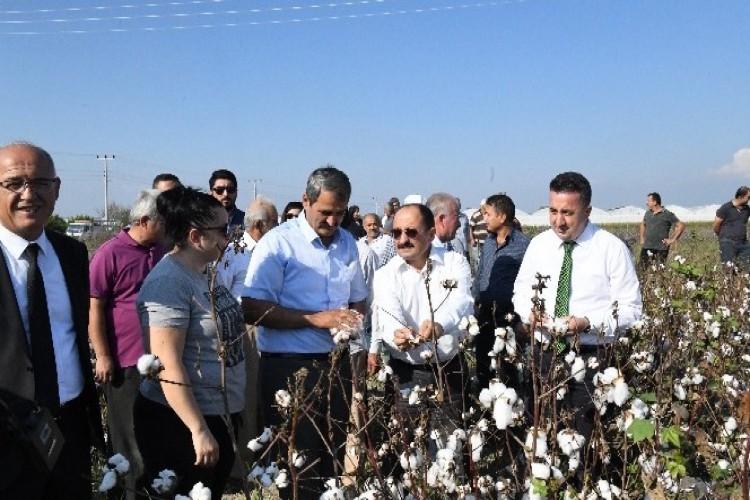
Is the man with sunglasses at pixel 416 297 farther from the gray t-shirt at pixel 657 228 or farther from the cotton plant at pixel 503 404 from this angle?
the gray t-shirt at pixel 657 228

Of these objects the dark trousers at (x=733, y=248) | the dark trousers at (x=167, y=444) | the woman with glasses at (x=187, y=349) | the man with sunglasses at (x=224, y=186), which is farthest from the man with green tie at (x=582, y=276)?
the dark trousers at (x=733, y=248)

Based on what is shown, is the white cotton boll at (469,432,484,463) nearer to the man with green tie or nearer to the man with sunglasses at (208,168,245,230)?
the man with green tie

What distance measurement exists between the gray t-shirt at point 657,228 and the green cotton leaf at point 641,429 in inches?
403

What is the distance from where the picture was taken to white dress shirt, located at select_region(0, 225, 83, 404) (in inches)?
89.2

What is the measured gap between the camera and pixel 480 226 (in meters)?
8.19

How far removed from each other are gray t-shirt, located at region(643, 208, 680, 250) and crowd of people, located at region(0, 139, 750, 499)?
7.40 meters

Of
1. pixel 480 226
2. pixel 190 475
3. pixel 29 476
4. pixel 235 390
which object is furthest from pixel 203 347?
pixel 480 226

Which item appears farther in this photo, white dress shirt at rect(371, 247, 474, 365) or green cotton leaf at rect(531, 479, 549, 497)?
white dress shirt at rect(371, 247, 474, 365)

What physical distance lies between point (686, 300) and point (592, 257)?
111 inches

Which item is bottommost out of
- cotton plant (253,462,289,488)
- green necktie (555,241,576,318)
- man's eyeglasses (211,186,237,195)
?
cotton plant (253,462,289,488)

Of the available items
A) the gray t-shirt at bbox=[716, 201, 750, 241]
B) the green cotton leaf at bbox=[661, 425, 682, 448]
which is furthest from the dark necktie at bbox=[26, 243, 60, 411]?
the gray t-shirt at bbox=[716, 201, 750, 241]

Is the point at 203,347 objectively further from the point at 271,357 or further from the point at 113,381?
the point at 113,381

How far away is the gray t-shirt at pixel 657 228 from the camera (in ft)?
37.7

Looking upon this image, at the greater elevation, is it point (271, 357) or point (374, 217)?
point (374, 217)
